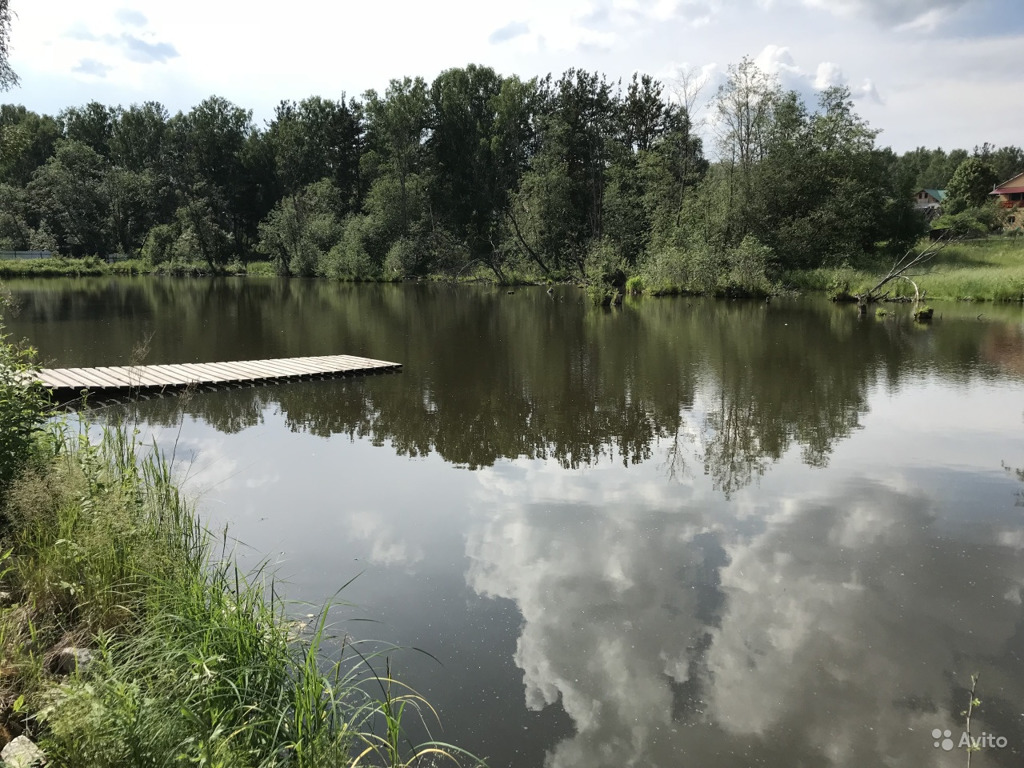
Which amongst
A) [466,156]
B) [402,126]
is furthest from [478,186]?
[402,126]

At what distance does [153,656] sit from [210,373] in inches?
426

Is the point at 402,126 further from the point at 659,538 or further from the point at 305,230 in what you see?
the point at 659,538

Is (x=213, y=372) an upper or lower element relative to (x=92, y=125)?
lower

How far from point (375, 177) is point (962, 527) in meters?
58.3

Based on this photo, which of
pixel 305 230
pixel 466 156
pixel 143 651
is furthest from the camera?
pixel 466 156

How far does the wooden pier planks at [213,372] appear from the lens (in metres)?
12.2

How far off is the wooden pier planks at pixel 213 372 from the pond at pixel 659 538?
55cm

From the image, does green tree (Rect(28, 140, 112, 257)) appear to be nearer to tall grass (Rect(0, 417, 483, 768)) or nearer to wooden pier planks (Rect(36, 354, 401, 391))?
wooden pier planks (Rect(36, 354, 401, 391))

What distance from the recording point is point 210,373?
13609 mm

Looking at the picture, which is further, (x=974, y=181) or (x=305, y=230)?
(x=974, y=181)

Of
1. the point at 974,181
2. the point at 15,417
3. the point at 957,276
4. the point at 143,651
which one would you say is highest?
the point at 974,181

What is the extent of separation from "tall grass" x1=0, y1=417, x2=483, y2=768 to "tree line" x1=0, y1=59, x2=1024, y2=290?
95.0ft

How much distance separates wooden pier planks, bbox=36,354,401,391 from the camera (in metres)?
12.2

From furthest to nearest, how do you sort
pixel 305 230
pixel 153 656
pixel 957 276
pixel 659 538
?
pixel 305 230 → pixel 957 276 → pixel 659 538 → pixel 153 656
